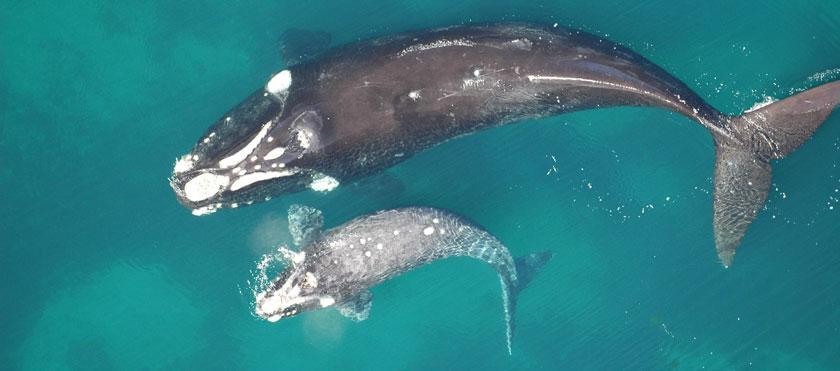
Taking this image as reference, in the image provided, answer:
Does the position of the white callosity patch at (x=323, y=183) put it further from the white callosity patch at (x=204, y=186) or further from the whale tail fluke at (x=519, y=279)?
the whale tail fluke at (x=519, y=279)

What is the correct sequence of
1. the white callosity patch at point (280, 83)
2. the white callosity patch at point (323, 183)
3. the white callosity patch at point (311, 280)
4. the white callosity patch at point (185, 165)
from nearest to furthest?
the white callosity patch at point (280, 83) < the white callosity patch at point (185, 165) < the white callosity patch at point (323, 183) < the white callosity patch at point (311, 280)

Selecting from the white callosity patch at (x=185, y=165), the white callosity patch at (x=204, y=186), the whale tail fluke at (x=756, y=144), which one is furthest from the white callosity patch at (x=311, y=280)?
the whale tail fluke at (x=756, y=144)

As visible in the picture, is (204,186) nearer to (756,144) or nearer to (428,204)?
(428,204)

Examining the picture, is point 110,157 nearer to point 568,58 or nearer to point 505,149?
point 505,149

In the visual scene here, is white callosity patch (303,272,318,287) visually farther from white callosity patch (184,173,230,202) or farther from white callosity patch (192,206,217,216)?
white callosity patch (184,173,230,202)

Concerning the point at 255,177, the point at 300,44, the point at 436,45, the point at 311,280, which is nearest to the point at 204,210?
the point at 255,177

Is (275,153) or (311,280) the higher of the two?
(275,153)

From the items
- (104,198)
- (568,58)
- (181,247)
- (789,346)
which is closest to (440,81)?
(568,58)
